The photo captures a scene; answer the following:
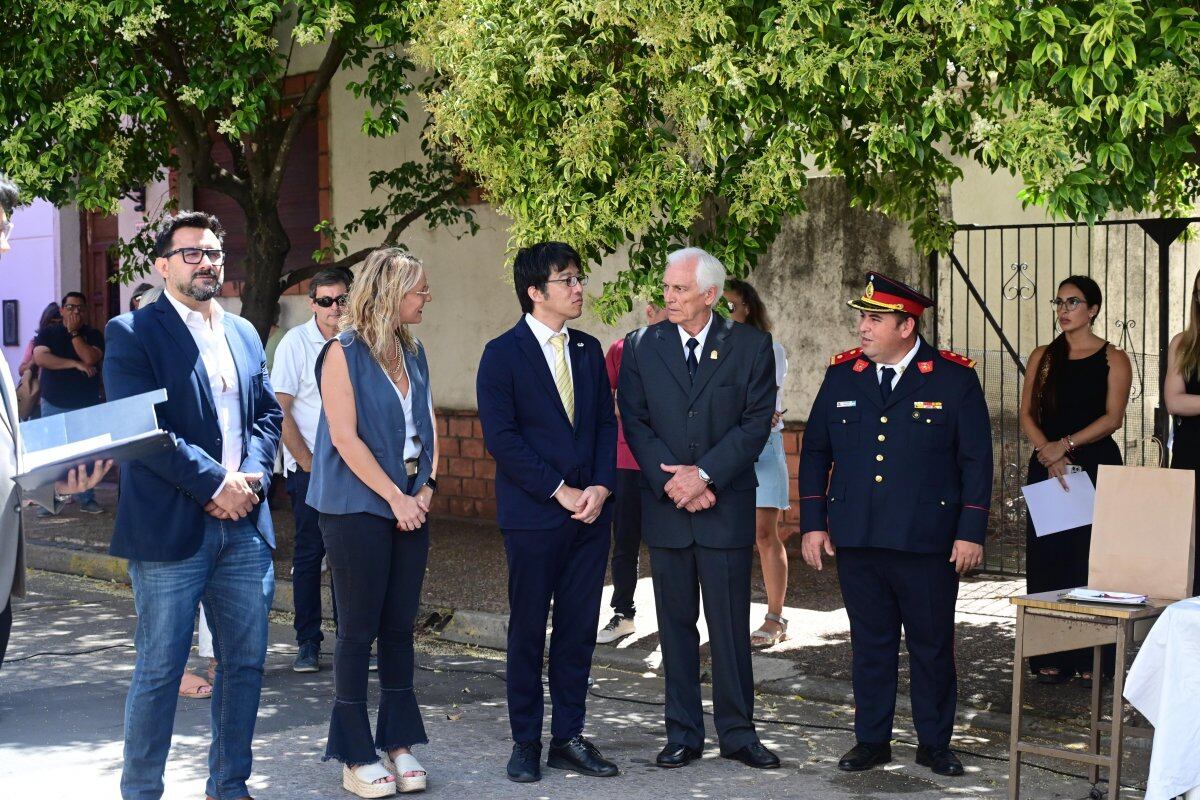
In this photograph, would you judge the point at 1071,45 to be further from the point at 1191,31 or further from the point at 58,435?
the point at 58,435

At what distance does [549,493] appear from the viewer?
5.82 metres

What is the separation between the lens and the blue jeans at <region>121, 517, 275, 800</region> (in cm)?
496

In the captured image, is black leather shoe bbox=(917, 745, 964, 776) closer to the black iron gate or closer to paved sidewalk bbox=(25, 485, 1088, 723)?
paved sidewalk bbox=(25, 485, 1088, 723)

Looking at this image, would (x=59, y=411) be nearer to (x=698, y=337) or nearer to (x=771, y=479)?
(x=771, y=479)

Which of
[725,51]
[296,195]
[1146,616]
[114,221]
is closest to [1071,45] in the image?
[725,51]

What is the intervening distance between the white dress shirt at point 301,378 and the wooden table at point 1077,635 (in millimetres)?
3970

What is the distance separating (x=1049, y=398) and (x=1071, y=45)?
2.44 metres

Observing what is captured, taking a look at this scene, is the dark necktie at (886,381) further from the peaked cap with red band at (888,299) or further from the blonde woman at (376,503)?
the blonde woman at (376,503)

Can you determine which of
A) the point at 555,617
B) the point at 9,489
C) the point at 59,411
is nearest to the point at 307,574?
the point at 555,617

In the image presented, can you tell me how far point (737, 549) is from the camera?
611 cm

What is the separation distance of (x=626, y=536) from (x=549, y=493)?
2732mm

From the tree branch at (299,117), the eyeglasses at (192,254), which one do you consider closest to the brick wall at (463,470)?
the tree branch at (299,117)

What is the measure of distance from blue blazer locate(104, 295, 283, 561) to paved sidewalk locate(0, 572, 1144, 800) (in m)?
1.22

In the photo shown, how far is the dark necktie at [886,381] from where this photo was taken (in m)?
6.12
